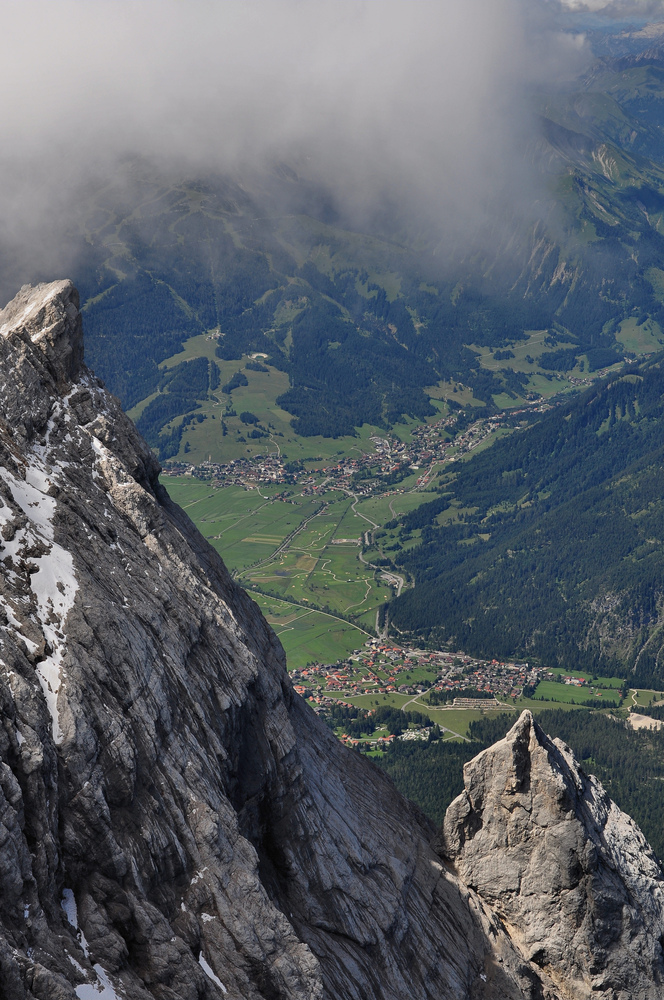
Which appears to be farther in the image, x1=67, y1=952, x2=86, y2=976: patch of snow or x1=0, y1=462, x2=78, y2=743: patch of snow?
x1=0, y1=462, x2=78, y2=743: patch of snow

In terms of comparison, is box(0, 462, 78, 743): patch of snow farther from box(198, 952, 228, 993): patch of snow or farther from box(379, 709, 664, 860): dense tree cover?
box(379, 709, 664, 860): dense tree cover

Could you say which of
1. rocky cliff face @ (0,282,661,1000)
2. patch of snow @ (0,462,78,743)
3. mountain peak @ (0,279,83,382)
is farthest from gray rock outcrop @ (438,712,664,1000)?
mountain peak @ (0,279,83,382)

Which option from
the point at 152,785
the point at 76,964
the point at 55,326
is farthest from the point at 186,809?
the point at 55,326

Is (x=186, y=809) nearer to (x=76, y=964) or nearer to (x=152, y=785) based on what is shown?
(x=152, y=785)

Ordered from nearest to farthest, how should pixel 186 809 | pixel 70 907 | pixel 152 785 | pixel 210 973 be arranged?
pixel 70 907 → pixel 210 973 → pixel 152 785 → pixel 186 809

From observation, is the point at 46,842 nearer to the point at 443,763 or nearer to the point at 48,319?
the point at 48,319

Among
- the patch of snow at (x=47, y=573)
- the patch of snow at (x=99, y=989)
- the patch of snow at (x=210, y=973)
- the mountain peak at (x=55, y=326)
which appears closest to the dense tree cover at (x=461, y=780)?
the mountain peak at (x=55, y=326)
